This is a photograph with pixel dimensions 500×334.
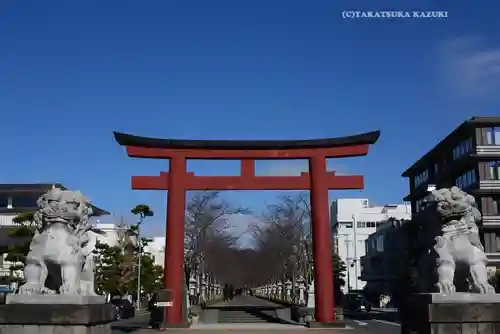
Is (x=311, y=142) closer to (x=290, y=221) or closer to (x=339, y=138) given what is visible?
(x=339, y=138)

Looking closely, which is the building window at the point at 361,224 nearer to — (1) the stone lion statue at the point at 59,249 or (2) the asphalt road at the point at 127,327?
(2) the asphalt road at the point at 127,327

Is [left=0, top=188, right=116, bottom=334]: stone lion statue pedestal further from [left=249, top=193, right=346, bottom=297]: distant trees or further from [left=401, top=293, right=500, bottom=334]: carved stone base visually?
[left=249, top=193, right=346, bottom=297]: distant trees

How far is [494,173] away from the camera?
41188mm

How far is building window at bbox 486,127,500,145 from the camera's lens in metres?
41.7

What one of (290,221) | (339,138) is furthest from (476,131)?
(339,138)

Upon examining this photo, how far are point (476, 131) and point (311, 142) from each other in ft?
80.6

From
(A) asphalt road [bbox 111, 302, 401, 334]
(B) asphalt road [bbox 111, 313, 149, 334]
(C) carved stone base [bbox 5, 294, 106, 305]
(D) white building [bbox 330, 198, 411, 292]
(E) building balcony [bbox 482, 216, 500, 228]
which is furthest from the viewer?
(D) white building [bbox 330, 198, 411, 292]

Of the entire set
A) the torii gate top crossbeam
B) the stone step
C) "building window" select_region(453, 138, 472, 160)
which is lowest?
the stone step

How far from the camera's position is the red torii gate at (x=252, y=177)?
71.7 feet

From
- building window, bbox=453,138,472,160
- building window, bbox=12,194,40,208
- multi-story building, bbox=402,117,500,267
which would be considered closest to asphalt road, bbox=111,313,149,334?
multi-story building, bbox=402,117,500,267

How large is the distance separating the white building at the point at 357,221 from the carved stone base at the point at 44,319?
246 feet

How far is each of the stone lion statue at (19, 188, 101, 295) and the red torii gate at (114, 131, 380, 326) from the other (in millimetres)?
13406

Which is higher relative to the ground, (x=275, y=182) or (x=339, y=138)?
(x=339, y=138)

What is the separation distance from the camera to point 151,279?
5225cm
